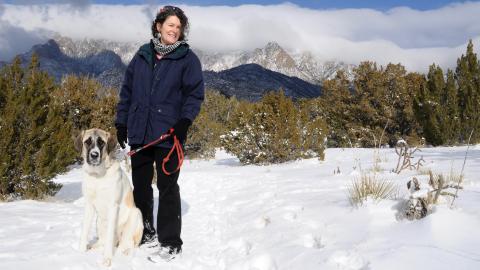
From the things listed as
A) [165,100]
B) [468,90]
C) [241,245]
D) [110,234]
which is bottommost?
[241,245]

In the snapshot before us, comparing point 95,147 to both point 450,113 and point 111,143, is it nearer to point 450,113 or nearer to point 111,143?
point 111,143

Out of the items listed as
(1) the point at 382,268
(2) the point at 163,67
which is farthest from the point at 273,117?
(1) the point at 382,268

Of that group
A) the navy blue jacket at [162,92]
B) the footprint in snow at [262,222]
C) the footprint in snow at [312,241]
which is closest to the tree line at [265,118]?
the footprint in snow at [262,222]

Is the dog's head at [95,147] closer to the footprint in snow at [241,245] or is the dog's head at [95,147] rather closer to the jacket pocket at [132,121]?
the jacket pocket at [132,121]

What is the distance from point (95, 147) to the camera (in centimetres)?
354

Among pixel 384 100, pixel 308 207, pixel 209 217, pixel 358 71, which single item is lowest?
pixel 209 217

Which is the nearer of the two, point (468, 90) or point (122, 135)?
point (122, 135)

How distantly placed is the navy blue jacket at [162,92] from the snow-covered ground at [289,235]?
1.18m

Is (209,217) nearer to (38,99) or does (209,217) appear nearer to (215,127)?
(38,99)

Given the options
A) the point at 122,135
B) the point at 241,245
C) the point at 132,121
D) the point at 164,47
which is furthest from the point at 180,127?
the point at 241,245

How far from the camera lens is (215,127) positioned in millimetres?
16469

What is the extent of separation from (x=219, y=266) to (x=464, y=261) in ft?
6.43

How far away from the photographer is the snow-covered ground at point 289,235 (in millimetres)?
2889

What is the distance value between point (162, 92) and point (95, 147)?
2.48ft
